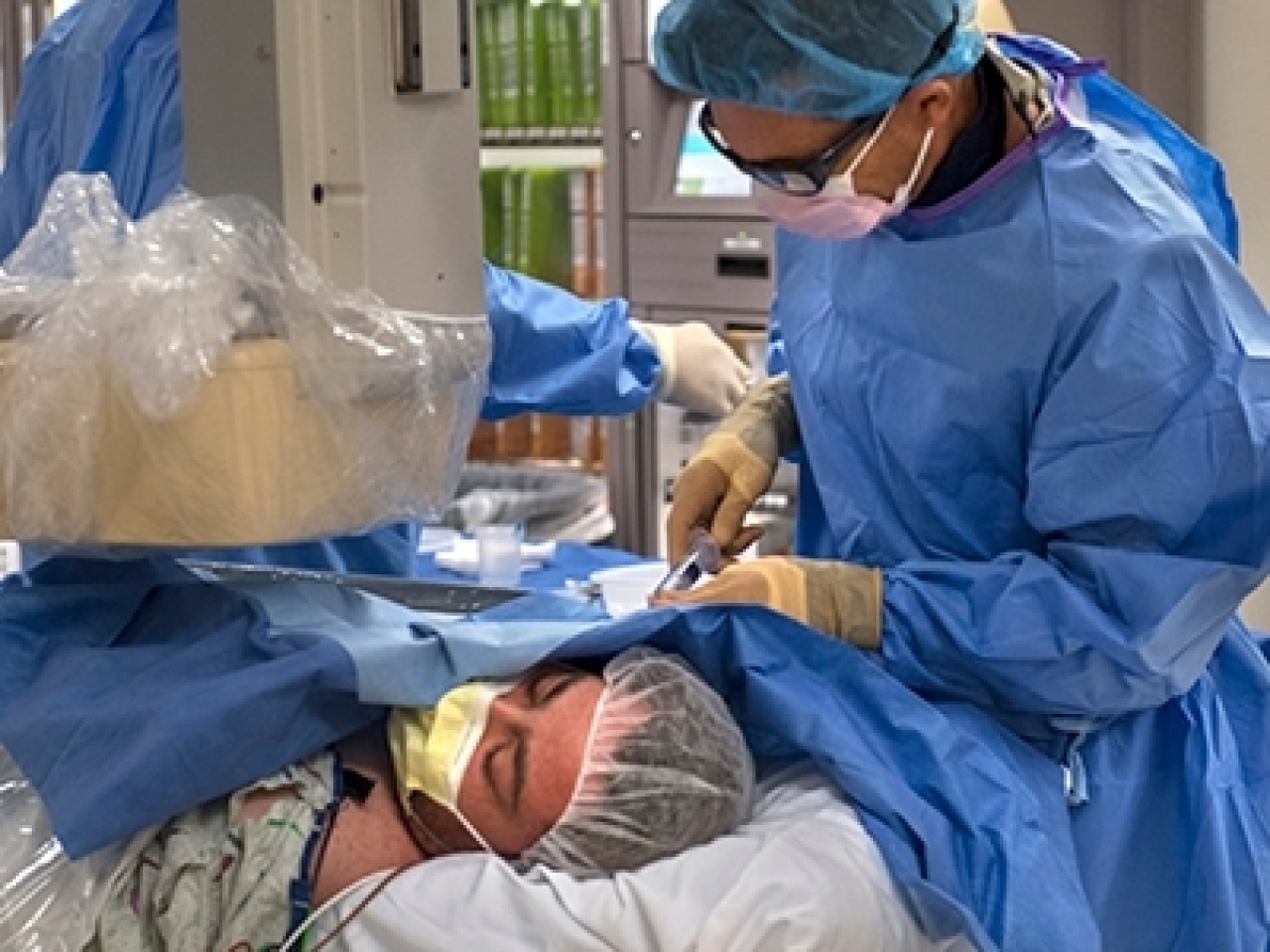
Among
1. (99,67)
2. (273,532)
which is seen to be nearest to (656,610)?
(273,532)

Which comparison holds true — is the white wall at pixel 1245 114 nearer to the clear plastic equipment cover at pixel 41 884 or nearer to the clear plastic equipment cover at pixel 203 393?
the clear plastic equipment cover at pixel 203 393

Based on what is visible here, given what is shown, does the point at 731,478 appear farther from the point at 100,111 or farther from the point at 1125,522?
the point at 100,111

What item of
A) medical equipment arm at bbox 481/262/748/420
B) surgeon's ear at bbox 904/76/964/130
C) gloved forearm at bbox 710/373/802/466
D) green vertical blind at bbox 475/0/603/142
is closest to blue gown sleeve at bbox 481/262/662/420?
medical equipment arm at bbox 481/262/748/420

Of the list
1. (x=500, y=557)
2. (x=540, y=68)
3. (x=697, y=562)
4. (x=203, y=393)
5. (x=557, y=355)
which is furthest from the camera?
(x=540, y=68)

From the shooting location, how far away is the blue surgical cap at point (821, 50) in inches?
59.6

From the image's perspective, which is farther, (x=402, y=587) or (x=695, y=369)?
(x=695, y=369)

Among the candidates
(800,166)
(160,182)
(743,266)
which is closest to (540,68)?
(743,266)

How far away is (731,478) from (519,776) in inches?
21.2

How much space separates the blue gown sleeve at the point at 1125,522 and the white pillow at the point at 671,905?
24 cm

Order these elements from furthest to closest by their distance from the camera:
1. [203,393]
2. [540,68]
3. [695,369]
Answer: [540,68] < [695,369] < [203,393]

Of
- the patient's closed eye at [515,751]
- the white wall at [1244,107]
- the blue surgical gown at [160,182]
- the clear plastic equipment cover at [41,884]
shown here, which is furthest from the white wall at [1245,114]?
the clear plastic equipment cover at [41,884]

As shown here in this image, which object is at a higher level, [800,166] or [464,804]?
[800,166]

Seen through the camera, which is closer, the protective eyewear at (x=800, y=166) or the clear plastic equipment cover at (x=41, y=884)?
the clear plastic equipment cover at (x=41, y=884)

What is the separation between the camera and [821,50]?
4.94 ft
